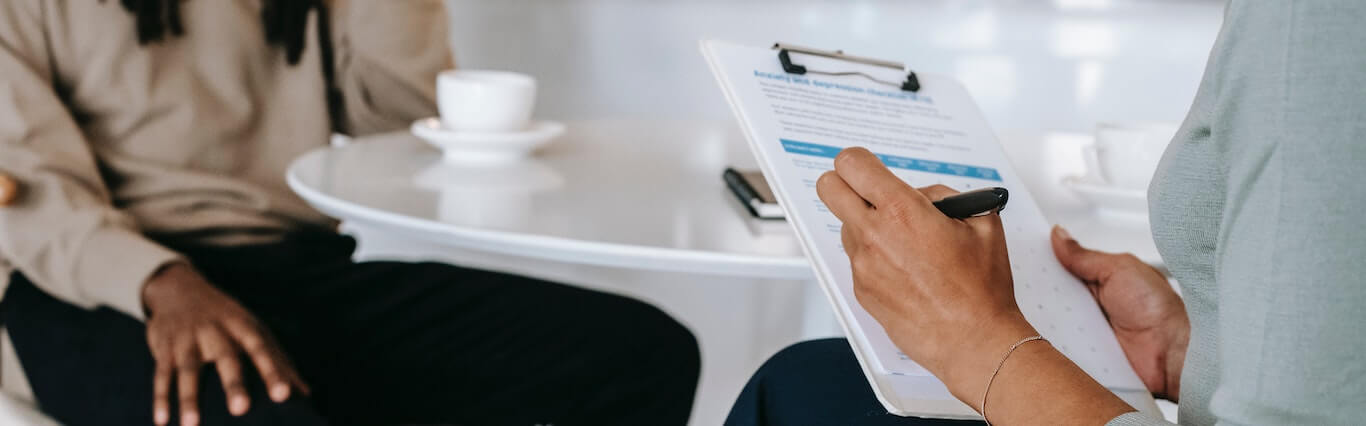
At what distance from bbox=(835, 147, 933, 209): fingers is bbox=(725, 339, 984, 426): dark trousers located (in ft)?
0.49

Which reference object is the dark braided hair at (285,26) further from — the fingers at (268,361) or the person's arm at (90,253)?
the fingers at (268,361)

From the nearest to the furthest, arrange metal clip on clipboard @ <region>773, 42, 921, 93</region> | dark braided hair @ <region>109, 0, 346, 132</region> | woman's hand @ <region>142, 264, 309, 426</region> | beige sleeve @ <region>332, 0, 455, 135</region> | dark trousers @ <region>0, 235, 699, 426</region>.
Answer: metal clip on clipboard @ <region>773, 42, 921, 93</region> < woman's hand @ <region>142, 264, 309, 426</region> < dark trousers @ <region>0, 235, 699, 426</region> < dark braided hair @ <region>109, 0, 346, 132</region> < beige sleeve @ <region>332, 0, 455, 135</region>

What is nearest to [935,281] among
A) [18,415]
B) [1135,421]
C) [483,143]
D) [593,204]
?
[1135,421]

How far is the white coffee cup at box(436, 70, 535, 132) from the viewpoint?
0.98 meters

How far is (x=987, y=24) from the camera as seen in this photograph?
7.61ft

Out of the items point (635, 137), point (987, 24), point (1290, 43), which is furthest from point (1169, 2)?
point (1290, 43)

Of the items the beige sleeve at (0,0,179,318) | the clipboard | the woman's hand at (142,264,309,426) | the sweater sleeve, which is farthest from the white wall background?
the sweater sleeve

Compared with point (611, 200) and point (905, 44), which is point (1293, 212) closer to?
point (611, 200)

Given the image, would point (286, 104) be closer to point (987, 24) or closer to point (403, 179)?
point (403, 179)

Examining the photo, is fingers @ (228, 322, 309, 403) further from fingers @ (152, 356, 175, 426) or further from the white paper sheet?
the white paper sheet

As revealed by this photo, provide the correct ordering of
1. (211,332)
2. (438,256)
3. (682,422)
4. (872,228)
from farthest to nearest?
(438,256)
(682,422)
(211,332)
(872,228)

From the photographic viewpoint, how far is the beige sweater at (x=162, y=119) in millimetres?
965

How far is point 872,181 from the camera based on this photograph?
0.54m

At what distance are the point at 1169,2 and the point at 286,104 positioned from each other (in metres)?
1.96
